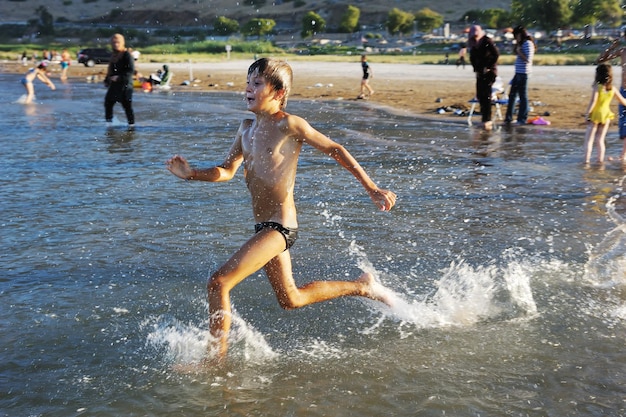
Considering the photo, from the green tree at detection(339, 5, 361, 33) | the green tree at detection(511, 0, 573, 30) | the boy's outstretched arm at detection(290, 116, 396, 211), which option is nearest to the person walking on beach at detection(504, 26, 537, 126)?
the boy's outstretched arm at detection(290, 116, 396, 211)

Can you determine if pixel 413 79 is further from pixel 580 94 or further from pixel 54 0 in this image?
pixel 54 0

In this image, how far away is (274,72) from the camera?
4.34 metres

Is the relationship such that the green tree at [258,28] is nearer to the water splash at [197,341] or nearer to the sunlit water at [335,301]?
the sunlit water at [335,301]

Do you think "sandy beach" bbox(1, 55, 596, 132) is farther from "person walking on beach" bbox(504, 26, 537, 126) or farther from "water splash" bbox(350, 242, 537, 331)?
"water splash" bbox(350, 242, 537, 331)

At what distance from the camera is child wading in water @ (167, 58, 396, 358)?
14.0ft

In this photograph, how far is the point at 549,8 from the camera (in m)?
82.9

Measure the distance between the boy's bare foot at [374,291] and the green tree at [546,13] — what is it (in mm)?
84113

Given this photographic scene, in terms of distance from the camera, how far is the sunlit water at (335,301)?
405 cm

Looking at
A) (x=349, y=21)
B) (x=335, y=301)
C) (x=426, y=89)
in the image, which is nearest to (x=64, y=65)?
(x=426, y=89)

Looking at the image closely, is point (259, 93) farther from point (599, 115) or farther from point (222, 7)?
point (222, 7)

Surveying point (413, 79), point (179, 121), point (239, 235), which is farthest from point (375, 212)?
point (413, 79)

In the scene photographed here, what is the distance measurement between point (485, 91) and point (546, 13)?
7436 centimetres

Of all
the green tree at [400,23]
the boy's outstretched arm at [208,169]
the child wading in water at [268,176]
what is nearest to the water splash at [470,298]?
the child wading in water at [268,176]

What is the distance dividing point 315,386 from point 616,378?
170cm
